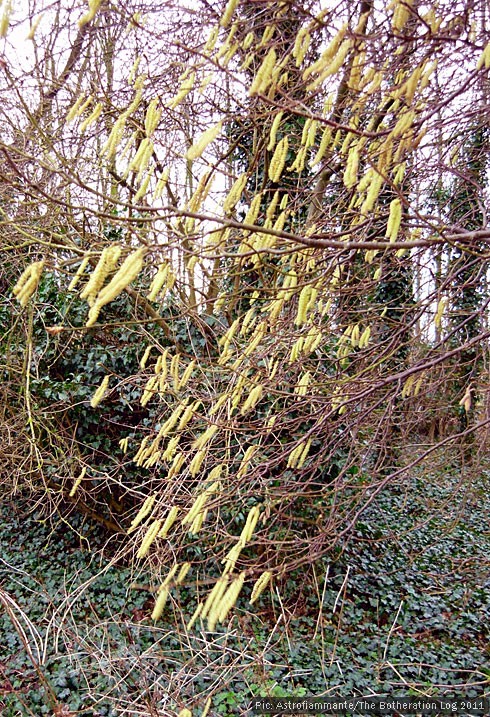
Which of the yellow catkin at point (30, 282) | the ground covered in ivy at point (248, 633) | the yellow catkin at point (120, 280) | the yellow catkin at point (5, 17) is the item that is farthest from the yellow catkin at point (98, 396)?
the ground covered in ivy at point (248, 633)

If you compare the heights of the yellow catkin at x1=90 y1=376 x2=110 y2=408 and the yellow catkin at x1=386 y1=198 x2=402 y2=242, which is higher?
the yellow catkin at x1=386 y1=198 x2=402 y2=242

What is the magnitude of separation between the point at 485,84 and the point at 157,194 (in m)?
1.89

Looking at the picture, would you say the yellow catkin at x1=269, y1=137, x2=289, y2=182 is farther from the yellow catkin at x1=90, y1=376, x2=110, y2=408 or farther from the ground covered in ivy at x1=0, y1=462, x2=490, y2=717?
the ground covered in ivy at x1=0, y1=462, x2=490, y2=717

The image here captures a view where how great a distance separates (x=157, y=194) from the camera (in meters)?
1.28

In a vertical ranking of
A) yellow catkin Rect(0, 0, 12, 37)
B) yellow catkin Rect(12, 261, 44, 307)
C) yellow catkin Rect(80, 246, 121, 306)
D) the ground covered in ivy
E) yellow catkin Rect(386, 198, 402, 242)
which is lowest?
the ground covered in ivy

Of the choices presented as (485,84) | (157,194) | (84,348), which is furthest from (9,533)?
(485,84)

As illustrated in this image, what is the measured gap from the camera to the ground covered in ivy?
9.64 ft

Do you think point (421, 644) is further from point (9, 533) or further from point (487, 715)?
point (9, 533)

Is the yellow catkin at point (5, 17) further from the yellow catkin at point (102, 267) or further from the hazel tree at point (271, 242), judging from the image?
the yellow catkin at point (102, 267)

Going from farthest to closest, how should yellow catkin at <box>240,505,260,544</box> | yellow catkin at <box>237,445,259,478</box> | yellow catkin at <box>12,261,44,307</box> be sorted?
1. yellow catkin at <box>237,445,259,478</box>
2. yellow catkin at <box>240,505,260,544</box>
3. yellow catkin at <box>12,261,44,307</box>

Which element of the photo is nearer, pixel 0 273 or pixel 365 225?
pixel 365 225

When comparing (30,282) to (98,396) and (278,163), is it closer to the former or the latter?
(98,396)

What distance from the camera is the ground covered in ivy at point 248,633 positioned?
294 cm

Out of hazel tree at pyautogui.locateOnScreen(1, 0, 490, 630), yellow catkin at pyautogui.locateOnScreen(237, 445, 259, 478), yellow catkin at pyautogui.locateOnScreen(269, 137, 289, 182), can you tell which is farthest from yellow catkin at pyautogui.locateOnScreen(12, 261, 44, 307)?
yellow catkin at pyautogui.locateOnScreen(237, 445, 259, 478)
